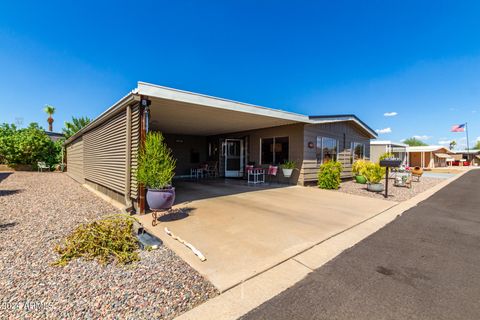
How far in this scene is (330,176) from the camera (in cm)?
804

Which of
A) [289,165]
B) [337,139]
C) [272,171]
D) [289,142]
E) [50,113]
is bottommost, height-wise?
[272,171]

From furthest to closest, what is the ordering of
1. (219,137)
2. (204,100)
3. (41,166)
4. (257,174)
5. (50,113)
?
(50,113) < (41,166) < (219,137) < (257,174) < (204,100)

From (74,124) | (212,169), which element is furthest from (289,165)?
(74,124)

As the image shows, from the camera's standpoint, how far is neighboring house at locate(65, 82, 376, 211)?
15.3 feet

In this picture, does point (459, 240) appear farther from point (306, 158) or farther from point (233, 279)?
point (306, 158)

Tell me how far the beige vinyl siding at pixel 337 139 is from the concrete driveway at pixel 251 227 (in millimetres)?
→ 2482

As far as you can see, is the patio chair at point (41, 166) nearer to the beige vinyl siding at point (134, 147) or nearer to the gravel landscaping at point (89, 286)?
the beige vinyl siding at point (134, 147)

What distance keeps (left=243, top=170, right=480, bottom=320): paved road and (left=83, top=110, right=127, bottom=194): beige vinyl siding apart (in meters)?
4.65

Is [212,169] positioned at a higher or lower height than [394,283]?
higher

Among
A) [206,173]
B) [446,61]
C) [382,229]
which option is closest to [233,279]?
[382,229]

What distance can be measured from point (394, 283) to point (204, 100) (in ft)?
15.3

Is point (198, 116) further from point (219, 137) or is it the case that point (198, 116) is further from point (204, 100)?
point (219, 137)

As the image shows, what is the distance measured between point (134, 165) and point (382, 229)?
5.14m

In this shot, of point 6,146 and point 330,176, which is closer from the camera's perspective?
point 330,176
